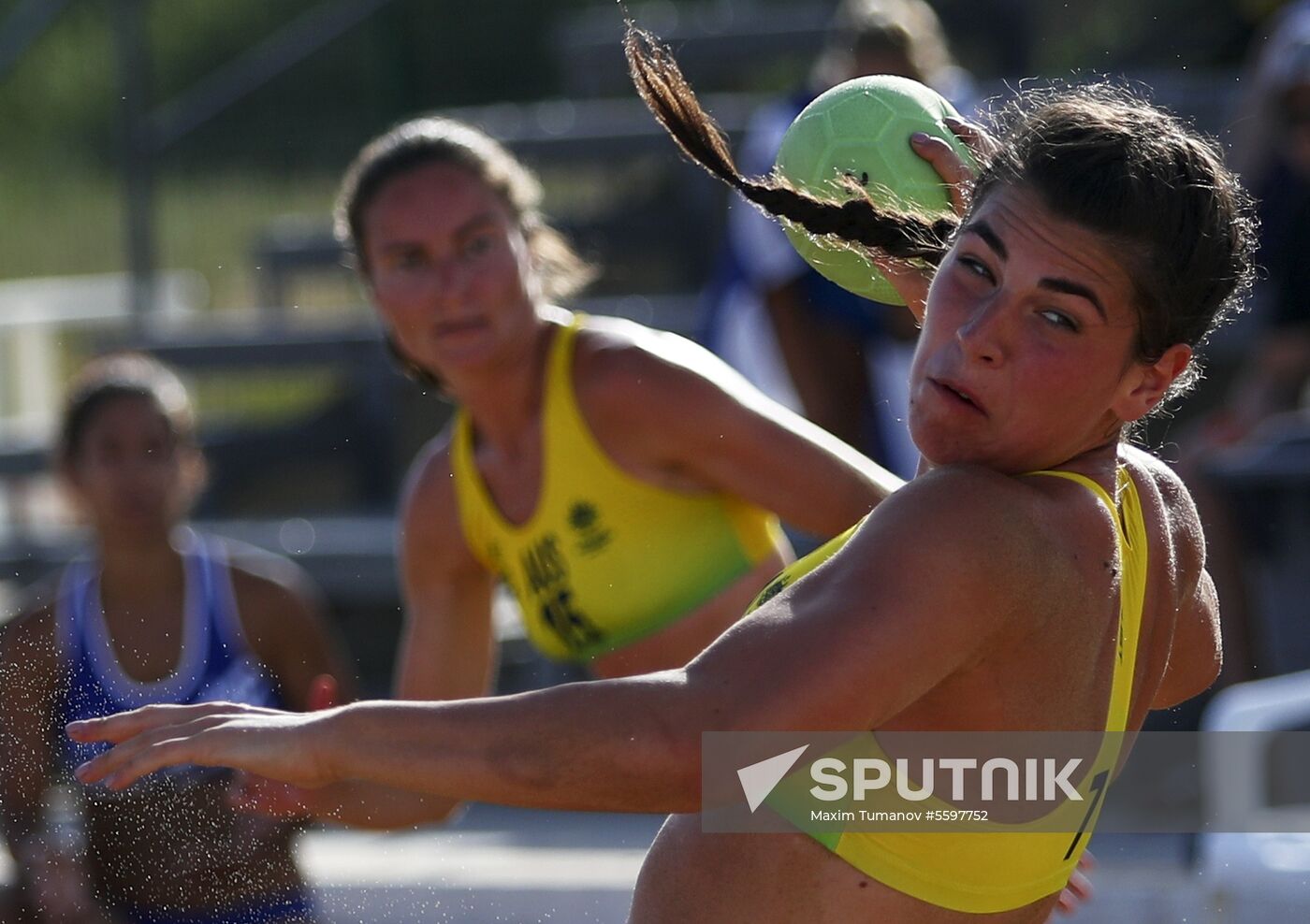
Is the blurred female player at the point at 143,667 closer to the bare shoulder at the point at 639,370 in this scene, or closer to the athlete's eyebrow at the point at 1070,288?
the bare shoulder at the point at 639,370

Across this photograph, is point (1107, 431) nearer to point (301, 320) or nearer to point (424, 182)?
point (424, 182)

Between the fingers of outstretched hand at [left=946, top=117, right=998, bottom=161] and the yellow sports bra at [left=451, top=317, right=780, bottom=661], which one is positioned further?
the yellow sports bra at [left=451, top=317, right=780, bottom=661]

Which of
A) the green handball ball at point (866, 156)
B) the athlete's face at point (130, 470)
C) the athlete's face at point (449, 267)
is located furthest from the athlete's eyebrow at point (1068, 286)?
the athlete's face at point (130, 470)

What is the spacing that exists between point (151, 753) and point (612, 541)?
1580 millimetres

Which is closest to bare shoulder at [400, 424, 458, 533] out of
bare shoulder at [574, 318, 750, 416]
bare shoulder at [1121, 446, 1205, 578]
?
bare shoulder at [574, 318, 750, 416]

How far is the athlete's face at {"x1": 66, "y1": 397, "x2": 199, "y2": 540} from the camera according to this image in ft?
13.8

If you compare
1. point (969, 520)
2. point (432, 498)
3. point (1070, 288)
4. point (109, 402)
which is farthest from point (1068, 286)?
point (109, 402)

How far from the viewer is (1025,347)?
1.73m

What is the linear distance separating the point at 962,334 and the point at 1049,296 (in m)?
0.09

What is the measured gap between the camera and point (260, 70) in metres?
8.49

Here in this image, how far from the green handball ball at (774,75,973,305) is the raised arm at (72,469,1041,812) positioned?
61 centimetres

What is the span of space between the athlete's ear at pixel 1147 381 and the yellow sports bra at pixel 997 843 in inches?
3.6

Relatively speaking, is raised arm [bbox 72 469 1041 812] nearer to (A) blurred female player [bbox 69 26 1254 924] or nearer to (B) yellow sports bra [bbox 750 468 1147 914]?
(A) blurred female player [bbox 69 26 1254 924]

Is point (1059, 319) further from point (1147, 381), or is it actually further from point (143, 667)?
point (143, 667)
